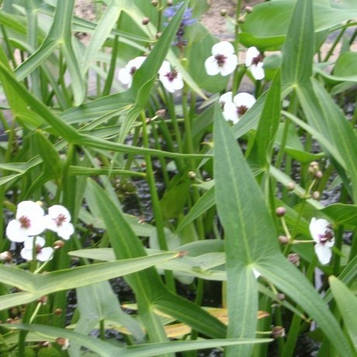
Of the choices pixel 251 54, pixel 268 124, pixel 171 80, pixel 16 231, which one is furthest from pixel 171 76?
pixel 16 231

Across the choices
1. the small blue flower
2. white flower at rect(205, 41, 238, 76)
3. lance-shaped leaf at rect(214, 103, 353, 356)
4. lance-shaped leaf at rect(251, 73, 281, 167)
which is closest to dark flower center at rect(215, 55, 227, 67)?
white flower at rect(205, 41, 238, 76)

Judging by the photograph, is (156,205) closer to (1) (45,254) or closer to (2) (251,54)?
(1) (45,254)

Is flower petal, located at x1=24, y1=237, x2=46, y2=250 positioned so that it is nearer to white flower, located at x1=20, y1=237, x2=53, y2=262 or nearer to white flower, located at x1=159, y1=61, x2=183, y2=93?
white flower, located at x1=20, y1=237, x2=53, y2=262

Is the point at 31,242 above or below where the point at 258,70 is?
below

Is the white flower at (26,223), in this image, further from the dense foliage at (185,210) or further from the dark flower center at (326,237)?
the dark flower center at (326,237)

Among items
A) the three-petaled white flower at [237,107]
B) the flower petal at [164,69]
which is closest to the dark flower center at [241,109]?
the three-petaled white flower at [237,107]
